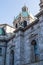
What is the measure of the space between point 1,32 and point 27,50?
32.1 feet

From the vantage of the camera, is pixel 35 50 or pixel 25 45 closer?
pixel 35 50

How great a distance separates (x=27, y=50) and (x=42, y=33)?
3.92m

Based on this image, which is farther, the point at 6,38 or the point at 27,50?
the point at 6,38

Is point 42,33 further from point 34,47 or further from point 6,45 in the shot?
point 6,45

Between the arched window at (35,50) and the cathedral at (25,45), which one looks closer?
the cathedral at (25,45)

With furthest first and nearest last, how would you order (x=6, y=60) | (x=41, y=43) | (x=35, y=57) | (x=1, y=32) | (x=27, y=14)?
(x=27, y=14)
(x=1, y=32)
(x=6, y=60)
(x=35, y=57)
(x=41, y=43)

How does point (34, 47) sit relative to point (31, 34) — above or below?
below

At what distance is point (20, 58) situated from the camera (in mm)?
20250

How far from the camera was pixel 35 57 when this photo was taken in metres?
19.2

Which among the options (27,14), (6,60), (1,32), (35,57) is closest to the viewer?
(35,57)

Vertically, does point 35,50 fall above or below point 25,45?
below

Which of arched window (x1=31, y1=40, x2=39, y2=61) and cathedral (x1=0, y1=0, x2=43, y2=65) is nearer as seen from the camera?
cathedral (x1=0, y1=0, x2=43, y2=65)

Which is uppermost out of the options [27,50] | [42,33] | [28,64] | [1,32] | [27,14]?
[27,14]

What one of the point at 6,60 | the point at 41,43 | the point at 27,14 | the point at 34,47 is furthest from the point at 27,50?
the point at 27,14
